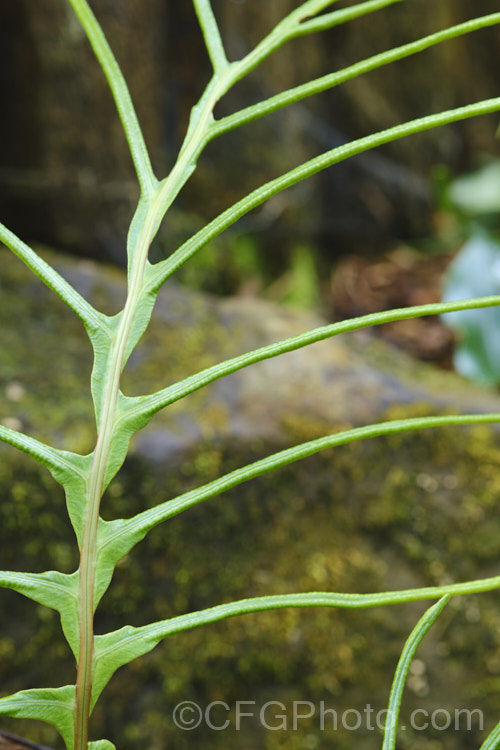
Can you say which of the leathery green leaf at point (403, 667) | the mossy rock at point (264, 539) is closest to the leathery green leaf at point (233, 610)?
the leathery green leaf at point (403, 667)

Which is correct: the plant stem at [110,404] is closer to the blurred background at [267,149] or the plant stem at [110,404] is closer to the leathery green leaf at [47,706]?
the leathery green leaf at [47,706]

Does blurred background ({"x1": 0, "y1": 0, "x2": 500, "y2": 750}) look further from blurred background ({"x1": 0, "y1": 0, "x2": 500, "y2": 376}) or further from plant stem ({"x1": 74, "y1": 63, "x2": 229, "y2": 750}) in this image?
plant stem ({"x1": 74, "y1": 63, "x2": 229, "y2": 750})

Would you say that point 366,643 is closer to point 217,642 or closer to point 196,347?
point 217,642

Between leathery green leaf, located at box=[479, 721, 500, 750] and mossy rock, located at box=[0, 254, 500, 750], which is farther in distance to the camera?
mossy rock, located at box=[0, 254, 500, 750]

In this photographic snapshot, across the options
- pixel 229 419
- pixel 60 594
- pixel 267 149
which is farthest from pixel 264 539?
pixel 267 149

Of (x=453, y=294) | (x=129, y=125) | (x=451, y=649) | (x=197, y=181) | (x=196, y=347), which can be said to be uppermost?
(x=197, y=181)

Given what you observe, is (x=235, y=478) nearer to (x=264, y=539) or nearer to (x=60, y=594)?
(x=60, y=594)

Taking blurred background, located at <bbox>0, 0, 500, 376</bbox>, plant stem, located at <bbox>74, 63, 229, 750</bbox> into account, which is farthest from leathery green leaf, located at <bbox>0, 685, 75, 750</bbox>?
blurred background, located at <bbox>0, 0, 500, 376</bbox>

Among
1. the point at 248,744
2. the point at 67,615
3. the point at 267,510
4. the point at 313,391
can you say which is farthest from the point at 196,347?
the point at 67,615
